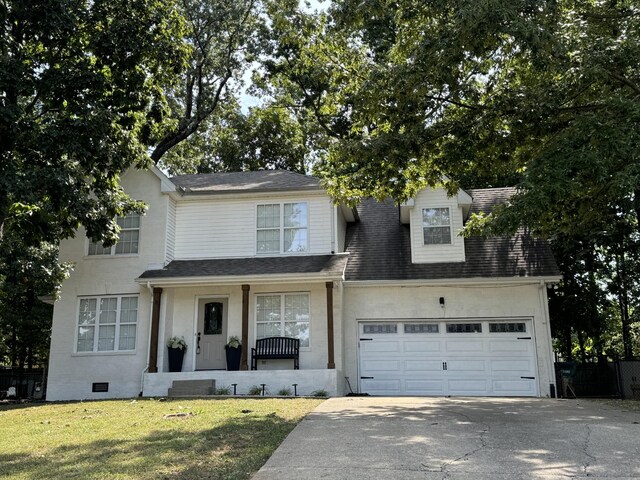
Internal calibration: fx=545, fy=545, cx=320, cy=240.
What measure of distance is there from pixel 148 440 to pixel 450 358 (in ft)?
33.0

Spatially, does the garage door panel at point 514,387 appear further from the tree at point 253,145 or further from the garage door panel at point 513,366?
the tree at point 253,145

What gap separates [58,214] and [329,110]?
6.96 metres

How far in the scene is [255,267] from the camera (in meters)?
15.5

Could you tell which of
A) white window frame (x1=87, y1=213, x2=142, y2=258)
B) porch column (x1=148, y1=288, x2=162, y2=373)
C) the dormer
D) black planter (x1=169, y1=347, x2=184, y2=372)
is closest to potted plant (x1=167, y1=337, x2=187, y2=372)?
black planter (x1=169, y1=347, x2=184, y2=372)

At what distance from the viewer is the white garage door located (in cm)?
1505

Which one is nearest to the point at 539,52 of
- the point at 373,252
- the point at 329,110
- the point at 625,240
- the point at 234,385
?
the point at 329,110

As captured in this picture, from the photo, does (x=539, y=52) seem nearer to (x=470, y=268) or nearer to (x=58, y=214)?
(x=470, y=268)

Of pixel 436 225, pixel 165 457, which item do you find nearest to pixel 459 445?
pixel 165 457

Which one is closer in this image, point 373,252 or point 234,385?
point 234,385

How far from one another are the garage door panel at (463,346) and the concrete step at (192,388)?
658cm

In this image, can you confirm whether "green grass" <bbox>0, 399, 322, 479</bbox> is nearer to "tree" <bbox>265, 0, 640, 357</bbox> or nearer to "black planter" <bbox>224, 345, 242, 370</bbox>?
"black planter" <bbox>224, 345, 242, 370</bbox>

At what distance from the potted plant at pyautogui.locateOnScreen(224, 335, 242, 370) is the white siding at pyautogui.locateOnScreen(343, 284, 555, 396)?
9.97 feet

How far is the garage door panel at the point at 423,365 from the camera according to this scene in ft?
50.3

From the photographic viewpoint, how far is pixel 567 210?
12938 mm
